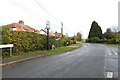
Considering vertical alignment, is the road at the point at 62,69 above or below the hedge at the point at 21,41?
below

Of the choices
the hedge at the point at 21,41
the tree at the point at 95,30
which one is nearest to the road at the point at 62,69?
the hedge at the point at 21,41

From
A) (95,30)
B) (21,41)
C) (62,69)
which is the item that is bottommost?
(62,69)

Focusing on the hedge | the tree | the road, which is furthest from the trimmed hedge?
the tree

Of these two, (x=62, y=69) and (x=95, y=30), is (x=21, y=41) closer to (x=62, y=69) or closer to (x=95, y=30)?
(x=62, y=69)

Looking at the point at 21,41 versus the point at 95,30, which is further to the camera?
the point at 95,30

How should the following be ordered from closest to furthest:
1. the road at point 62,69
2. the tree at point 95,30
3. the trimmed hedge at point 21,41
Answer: the road at point 62,69
the trimmed hedge at point 21,41
the tree at point 95,30

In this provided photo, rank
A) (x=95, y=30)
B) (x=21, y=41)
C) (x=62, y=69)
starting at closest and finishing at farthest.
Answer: (x=62, y=69), (x=21, y=41), (x=95, y=30)

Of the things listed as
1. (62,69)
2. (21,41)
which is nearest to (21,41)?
(21,41)

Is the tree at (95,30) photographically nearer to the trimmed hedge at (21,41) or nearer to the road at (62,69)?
the trimmed hedge at (21,41)

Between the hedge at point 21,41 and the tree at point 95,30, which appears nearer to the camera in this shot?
the hedge at point 21,41

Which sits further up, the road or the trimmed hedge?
the trimmed hedge

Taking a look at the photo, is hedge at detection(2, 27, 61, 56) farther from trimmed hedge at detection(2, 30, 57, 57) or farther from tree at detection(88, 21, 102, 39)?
tree at detection(88, 21, 102, 39)

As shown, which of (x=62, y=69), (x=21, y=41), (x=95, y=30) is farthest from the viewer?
(x=95, y=30)

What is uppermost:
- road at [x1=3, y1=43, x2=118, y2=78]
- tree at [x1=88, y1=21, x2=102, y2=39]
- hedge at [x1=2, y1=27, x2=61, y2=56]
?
tree at [x1=88, y1=21, x2=102, y2=39]
